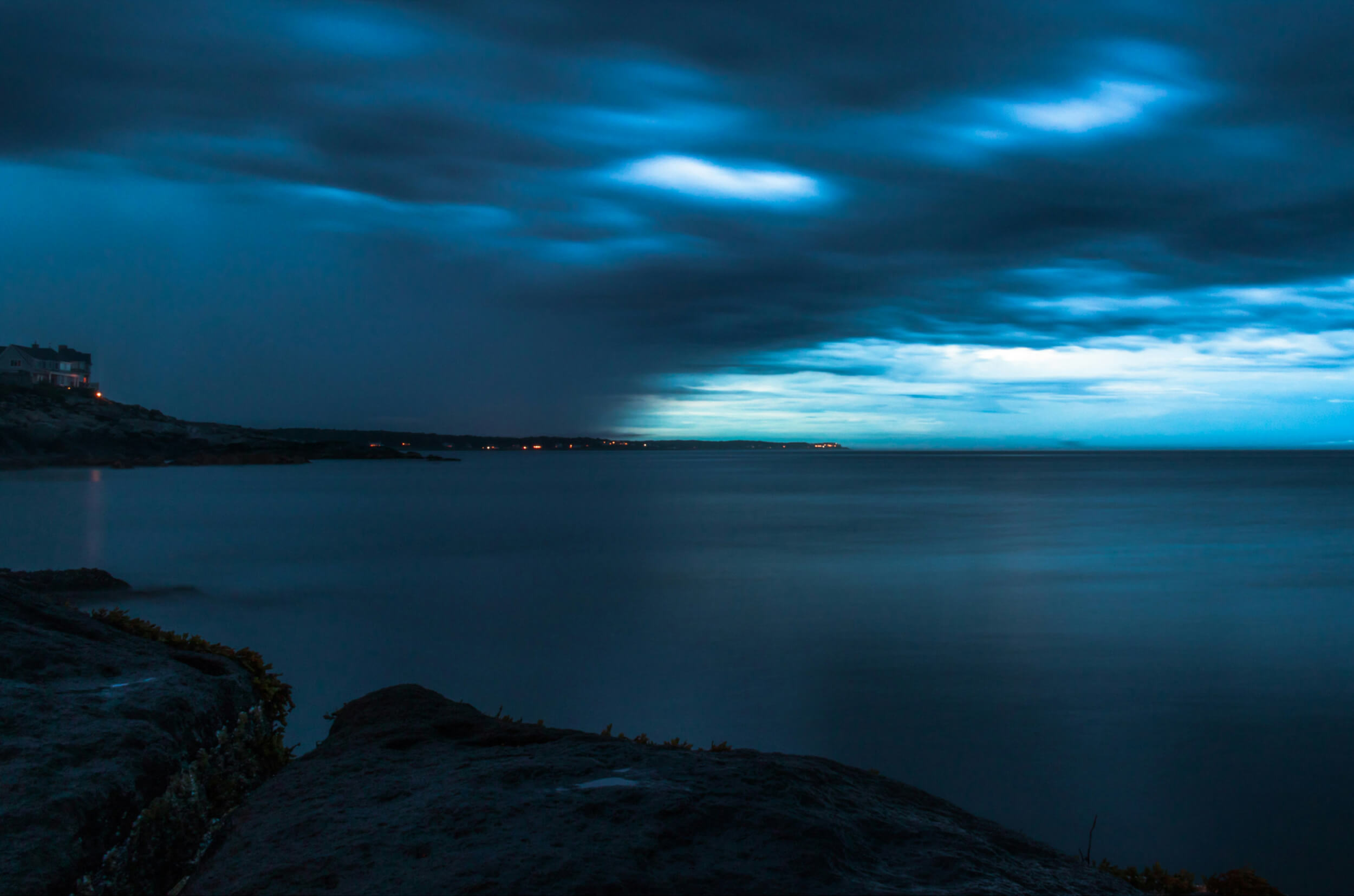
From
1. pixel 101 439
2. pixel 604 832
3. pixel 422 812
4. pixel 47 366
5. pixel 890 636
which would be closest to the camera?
pixel 604 832

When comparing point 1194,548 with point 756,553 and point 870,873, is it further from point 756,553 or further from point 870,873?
point 870,873

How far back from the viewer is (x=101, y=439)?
235 feet

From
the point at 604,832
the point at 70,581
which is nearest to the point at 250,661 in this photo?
the point at 604,832

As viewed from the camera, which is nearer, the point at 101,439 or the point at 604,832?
the point at 604,832

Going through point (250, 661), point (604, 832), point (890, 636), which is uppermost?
point (604, 832)

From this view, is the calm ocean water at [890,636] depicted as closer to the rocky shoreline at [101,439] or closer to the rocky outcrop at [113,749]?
the rocky outcrop at [113,749]

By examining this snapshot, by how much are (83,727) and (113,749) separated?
30cm

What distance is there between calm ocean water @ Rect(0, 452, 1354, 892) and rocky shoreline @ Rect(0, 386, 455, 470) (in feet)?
130

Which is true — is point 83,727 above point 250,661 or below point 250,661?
above

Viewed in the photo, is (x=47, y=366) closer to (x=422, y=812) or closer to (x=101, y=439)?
(x=101, y=439)

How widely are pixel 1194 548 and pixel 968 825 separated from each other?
23.0 metres

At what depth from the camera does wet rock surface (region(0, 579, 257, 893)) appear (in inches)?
134

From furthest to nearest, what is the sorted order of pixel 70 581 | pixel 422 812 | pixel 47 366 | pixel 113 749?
1. pixel 47 366
2. pixel 70 581
3. pixel 113 749
4. pixel 422 812

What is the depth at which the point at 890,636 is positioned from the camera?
41.8 ft
